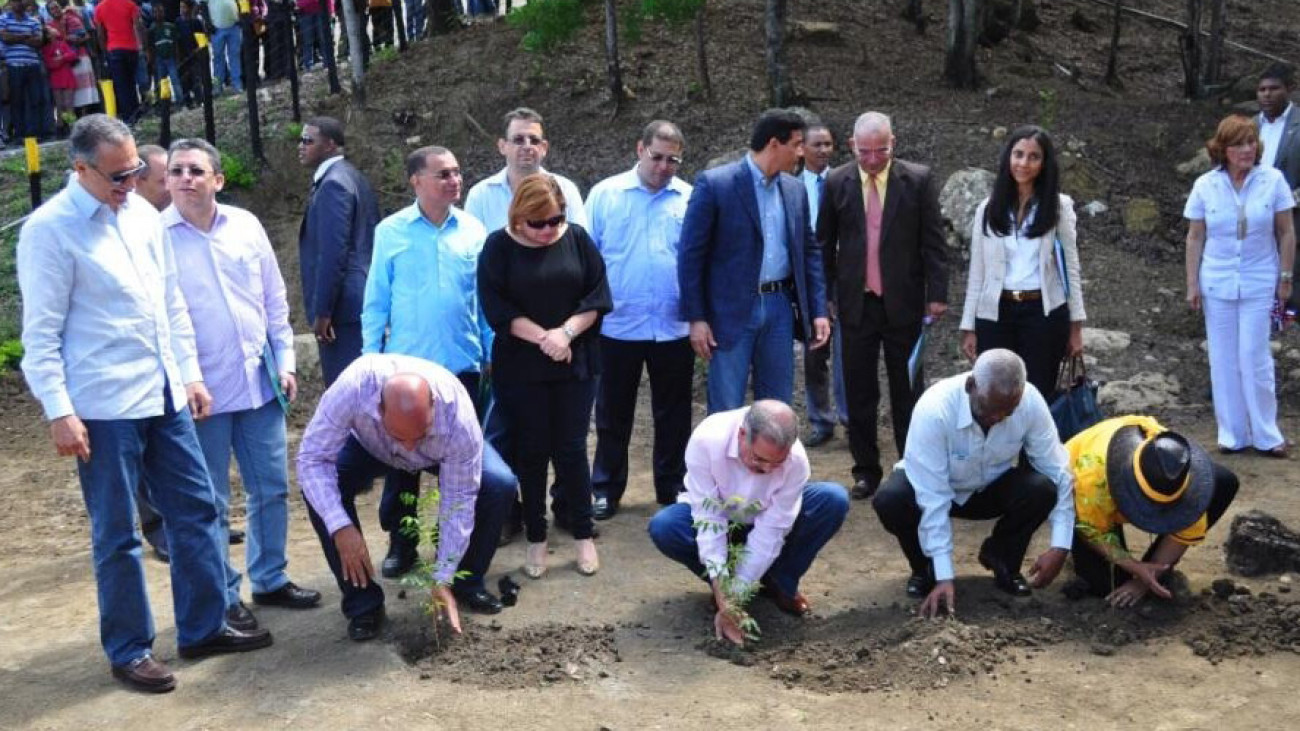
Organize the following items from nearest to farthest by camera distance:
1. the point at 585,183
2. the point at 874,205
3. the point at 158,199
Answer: the point at 158,199
the point at 874,205
the point at 585,183

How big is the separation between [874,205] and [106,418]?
4150 millimetres

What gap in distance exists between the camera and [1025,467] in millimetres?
6281

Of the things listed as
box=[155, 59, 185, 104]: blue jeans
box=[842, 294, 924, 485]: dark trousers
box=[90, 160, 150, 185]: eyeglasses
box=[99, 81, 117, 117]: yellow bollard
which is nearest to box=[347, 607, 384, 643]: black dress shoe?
box=[90, 160, 150, 185]: eyeglasses

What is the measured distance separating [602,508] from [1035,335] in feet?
7.99

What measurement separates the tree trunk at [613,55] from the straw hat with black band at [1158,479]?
7.59 meters

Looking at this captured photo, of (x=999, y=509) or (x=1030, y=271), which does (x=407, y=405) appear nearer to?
(x=999, y=509)

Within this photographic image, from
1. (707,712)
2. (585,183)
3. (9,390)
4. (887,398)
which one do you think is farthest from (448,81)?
(707,712)

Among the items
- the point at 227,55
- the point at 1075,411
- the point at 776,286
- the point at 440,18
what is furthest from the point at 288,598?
the point at 227,55

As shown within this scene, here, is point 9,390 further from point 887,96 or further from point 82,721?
point 887,96

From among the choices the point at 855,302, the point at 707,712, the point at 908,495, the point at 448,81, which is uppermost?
the point at 448,81

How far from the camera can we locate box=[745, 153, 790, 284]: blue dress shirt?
7.23m

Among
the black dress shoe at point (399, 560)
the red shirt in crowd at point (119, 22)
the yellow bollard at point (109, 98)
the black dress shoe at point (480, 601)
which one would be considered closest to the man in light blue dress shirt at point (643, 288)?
the black dress shoe at point (399, 560)

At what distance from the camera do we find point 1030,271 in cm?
728

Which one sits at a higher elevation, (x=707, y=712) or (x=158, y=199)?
(x=158, y=199)
